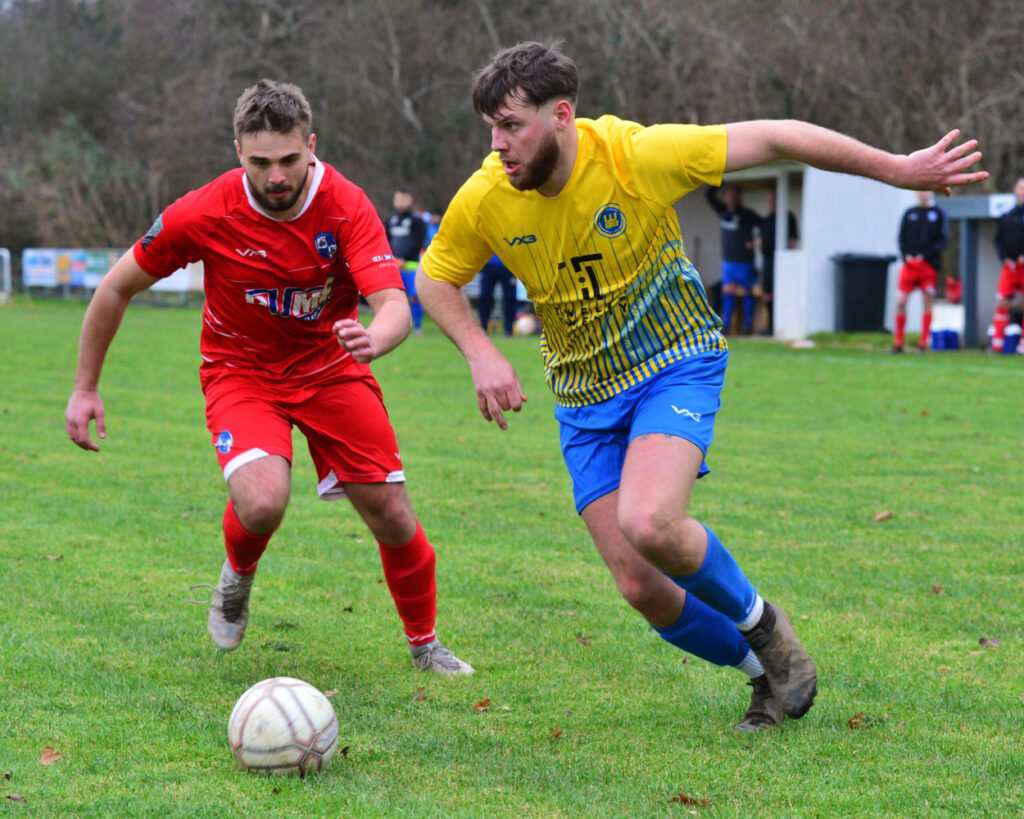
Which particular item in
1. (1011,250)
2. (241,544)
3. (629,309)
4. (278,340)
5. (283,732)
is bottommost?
(283,732)

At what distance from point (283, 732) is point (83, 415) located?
174 cm

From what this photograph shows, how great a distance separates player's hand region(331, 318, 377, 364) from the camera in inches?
154

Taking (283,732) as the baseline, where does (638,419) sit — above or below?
above

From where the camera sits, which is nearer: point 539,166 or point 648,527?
point 648,527

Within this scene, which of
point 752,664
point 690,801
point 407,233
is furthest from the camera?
point 407,233

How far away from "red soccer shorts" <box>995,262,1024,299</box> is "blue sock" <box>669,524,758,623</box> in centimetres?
1474

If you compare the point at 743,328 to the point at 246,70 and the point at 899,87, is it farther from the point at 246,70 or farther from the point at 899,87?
the point at 246,70

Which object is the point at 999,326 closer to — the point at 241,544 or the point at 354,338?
the point at 241,544

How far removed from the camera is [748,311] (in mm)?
22719

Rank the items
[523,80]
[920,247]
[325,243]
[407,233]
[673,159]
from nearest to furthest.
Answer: [523,80] → [673,159] → [325,243] → [920,247] → [407,233]

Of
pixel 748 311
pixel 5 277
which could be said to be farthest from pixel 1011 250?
pixel 5 277

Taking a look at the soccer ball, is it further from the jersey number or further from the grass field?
the jersey number

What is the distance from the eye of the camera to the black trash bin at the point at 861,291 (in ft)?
68.6

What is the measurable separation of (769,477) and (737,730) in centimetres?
499
